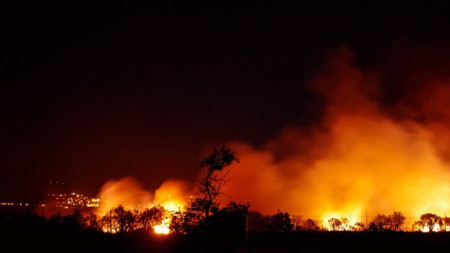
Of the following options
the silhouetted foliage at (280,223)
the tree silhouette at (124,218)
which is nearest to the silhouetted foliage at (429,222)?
the silhouetted foliage at (280,223)

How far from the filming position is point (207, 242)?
17.0 meters

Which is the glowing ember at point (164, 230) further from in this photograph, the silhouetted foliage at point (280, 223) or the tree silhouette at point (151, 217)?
the silhouetted foliage at point (280, 223)

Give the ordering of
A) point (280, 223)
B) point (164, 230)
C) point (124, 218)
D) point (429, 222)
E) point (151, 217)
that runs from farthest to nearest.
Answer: point (151, 217) → point (429, 222) → point (124, 218) → point (280, 223) → point (164, 230)

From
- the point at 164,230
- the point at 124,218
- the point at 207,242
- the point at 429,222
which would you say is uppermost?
the point at 124,218

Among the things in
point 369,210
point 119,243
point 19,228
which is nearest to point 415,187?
point 369,210

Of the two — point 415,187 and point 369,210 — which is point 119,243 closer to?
point 369,210

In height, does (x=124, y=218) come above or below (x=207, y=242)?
above

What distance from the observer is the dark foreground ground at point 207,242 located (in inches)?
596

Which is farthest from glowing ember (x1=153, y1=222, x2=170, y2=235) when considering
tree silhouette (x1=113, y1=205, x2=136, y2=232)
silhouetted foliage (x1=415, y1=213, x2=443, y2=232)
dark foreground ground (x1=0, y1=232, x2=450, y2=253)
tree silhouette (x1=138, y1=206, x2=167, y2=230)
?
silhouetted foliage (x1=415, y1=213, x2=443, y2=232)

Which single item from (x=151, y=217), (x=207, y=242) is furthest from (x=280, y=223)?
(x=151, y=217)

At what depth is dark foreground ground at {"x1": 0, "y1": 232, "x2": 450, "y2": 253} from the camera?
15141 mm

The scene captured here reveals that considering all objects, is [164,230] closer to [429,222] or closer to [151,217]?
[151,217]

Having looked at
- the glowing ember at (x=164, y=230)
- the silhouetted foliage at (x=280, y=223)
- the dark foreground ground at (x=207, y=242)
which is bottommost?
the dark foreground ground at (x=207, y=242)

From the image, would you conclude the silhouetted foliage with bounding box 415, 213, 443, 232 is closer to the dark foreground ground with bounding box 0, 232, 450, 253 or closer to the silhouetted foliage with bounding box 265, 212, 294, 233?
the silhouetted foliage with bounding box 265, 212, 294, 233
